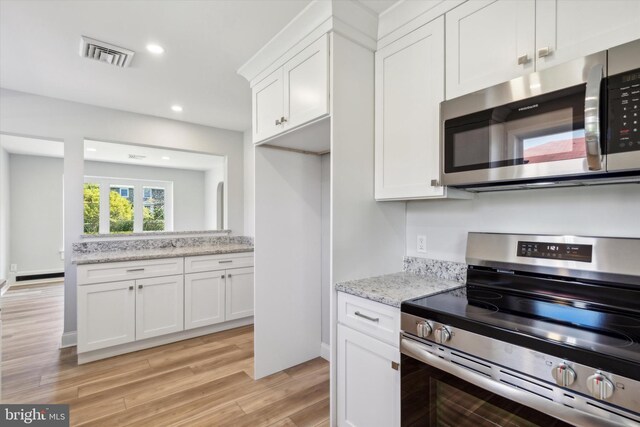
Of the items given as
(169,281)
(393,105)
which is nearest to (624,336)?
(393,105)

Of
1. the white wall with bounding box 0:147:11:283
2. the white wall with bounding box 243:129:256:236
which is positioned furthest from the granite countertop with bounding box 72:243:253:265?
the white wall with bounding box 0:147:11:283

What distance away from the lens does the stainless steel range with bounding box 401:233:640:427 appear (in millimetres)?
890

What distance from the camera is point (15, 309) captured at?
13.9ft

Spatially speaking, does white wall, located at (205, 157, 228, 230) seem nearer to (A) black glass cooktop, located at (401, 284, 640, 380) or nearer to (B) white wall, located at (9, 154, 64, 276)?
(B) white wall, located at (9, 154, 64, 276)

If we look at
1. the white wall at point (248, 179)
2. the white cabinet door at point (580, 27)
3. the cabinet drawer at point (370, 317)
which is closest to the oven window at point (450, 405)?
the cabinet drawer at point (370, 317)

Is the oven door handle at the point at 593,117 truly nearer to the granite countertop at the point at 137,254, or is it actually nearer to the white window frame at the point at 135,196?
the granite countertop at the point at 137,254

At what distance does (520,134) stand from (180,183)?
21.7 feet

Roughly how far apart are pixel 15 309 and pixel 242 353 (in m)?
3.64

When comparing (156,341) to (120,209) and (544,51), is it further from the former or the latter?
(120,209)

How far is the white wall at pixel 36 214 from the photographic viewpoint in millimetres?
5898

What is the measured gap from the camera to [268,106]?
2.24 metres

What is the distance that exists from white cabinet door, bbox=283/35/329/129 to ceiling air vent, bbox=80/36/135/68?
1.22 m

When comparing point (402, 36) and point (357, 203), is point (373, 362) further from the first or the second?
point (402, 36)

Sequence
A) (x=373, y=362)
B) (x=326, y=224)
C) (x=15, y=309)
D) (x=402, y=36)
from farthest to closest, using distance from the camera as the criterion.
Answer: (x=15, y=309) < (x=326, y=224) < (x=402, y=36) < (x=373, y=362)
